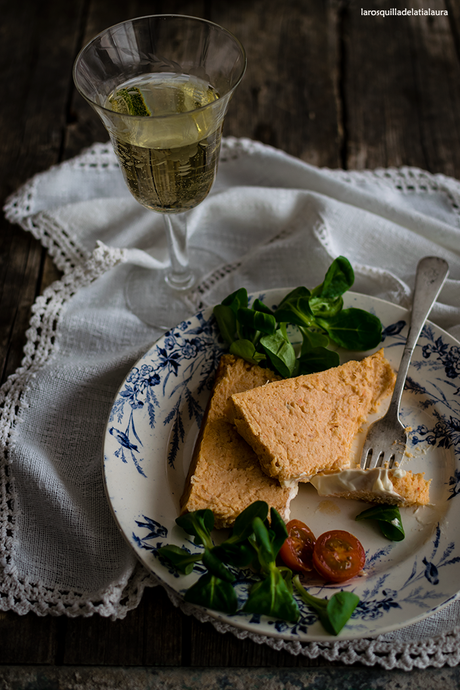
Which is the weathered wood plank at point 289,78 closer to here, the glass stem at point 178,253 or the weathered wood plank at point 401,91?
the weathered wood plank at point 401,91

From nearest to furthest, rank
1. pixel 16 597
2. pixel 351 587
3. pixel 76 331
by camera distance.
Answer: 1. pixel 351 587
2. pixel 16 597
3. pixel 76 331

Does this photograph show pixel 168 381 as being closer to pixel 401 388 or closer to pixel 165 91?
pixel 401 388

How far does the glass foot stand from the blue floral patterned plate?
39 cm

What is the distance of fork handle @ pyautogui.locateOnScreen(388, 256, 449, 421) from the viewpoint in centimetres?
215

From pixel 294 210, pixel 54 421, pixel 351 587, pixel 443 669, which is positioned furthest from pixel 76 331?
pixel 443 669

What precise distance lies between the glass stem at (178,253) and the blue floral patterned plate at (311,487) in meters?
0.46

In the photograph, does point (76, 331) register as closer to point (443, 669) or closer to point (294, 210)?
point (294, 210)

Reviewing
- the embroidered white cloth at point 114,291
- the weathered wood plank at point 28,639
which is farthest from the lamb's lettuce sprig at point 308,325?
the weathered wood plank at point 28,639

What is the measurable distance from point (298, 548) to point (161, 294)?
139 centimetres

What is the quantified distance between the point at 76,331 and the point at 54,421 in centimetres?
46

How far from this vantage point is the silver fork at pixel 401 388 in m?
2.03

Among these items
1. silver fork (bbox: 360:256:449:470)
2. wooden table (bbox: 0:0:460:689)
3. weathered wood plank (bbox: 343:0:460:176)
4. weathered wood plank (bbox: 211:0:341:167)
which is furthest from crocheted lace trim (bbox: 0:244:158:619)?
weathered wood plank (bbox: 343:0:460:176)

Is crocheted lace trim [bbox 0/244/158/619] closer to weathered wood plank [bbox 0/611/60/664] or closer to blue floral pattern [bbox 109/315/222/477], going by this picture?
weathered wood plank [bbox 0/611/60/664]

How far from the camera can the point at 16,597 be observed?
1859mm
